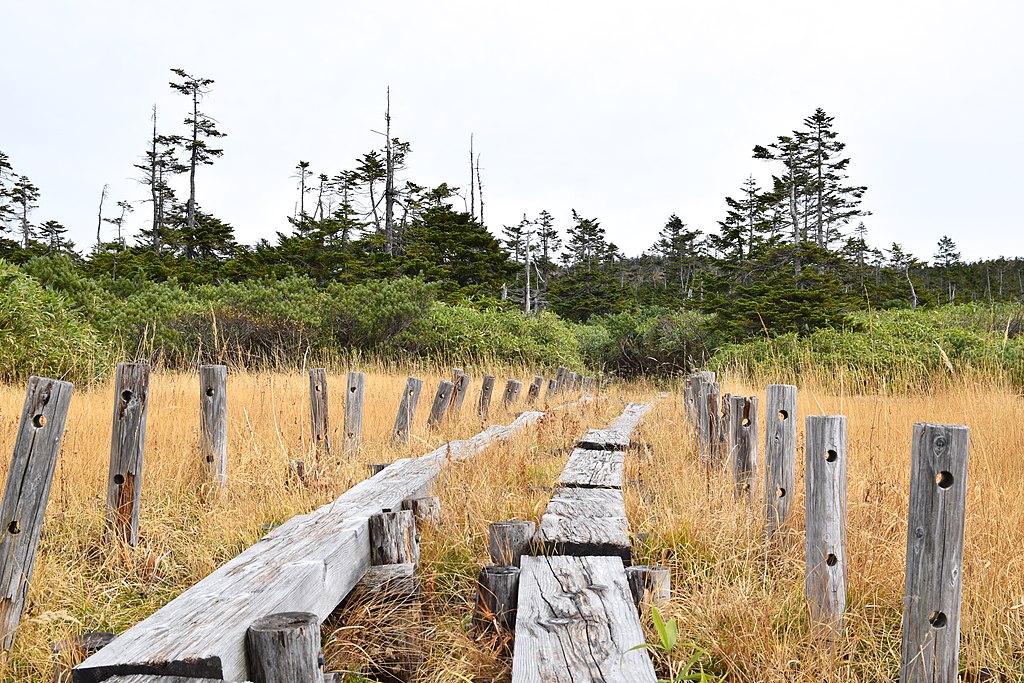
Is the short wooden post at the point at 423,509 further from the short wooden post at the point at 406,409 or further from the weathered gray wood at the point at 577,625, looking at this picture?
the short wooden post at the point at 406,409

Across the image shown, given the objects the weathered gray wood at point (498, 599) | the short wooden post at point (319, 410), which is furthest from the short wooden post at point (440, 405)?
the weathered gray wood at point (498, 599)

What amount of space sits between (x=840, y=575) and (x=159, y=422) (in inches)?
207

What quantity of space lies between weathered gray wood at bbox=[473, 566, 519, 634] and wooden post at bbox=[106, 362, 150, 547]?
1.99m

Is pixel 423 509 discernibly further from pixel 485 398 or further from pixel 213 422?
pixel 485 398

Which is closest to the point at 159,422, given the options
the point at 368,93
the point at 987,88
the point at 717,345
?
the point at 987,88

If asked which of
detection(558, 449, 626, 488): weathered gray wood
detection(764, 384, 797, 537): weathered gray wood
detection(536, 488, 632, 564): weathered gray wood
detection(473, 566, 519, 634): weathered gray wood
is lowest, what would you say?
detection(473, 566, 519, 634): weathered gray wood

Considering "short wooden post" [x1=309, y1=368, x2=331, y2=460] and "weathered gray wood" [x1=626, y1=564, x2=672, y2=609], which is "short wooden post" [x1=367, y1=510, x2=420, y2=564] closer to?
"weathered gray wood" [x1=626, y1=564, x2=672, y2=609]

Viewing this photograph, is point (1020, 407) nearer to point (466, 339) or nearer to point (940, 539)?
point (940, 539)

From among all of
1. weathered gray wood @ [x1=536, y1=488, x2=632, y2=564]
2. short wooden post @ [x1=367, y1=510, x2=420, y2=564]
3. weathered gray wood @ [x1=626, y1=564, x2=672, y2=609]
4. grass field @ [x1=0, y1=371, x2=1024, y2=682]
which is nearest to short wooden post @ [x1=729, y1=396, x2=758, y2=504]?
grass field @ [x1=0, y1=371, x2=1024, y2=682]

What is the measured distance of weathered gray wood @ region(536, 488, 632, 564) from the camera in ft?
9.37

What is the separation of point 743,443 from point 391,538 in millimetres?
2516

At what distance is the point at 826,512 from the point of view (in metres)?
2.42

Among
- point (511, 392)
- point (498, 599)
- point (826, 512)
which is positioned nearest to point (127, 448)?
point (498, 599)

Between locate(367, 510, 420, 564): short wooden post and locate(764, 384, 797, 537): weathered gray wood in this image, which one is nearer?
locate(367, 510, 420, 564): short wooden post
